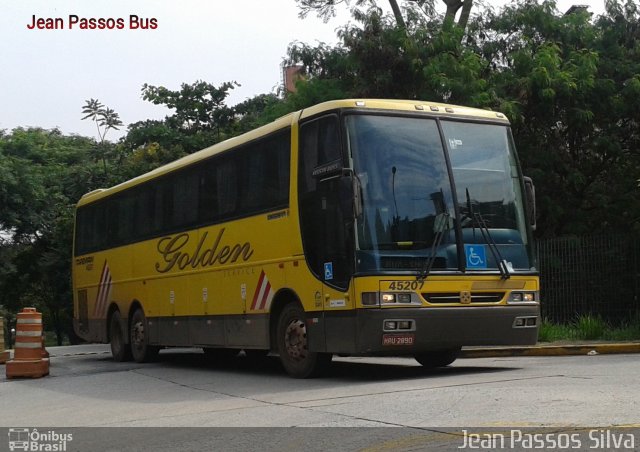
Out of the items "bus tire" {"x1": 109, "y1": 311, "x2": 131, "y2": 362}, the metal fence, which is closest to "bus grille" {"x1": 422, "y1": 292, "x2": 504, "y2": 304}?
the metal fence

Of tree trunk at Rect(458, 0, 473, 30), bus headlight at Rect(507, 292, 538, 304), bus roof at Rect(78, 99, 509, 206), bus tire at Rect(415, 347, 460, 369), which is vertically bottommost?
bus tire at Rect(415, 347, 460, 369)

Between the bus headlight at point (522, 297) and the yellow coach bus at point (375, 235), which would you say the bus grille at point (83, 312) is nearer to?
the yellow coach bus at point (375, 235)

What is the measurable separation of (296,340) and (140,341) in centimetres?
679

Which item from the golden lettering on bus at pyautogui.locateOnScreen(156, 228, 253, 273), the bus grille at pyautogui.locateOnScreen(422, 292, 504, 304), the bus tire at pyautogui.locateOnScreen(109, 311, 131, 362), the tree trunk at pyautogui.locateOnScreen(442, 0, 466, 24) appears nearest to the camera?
the bus grille at pyautogui.locateOnScreen(422, 292, 504, 304)

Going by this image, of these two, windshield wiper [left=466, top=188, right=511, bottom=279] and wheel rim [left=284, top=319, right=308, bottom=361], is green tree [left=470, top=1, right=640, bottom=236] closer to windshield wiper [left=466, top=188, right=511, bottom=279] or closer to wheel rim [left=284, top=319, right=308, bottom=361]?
windshield wiper [left=466, top=188, right=511, bottom=279]

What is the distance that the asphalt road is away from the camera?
7.76 meters

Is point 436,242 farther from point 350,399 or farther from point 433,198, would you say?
point 350,399

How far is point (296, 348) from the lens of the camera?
12812 millimetres

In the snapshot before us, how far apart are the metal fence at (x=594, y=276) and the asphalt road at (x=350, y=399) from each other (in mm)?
4444

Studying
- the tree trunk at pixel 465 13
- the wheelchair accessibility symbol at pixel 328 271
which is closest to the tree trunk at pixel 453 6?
the tree trunk at pixel 465 13

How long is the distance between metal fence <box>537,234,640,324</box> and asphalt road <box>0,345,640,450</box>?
175 inches

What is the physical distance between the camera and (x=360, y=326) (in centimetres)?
1141

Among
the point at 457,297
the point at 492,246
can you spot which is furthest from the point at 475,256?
the point at 457,297

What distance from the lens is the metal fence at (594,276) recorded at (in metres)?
19.4
